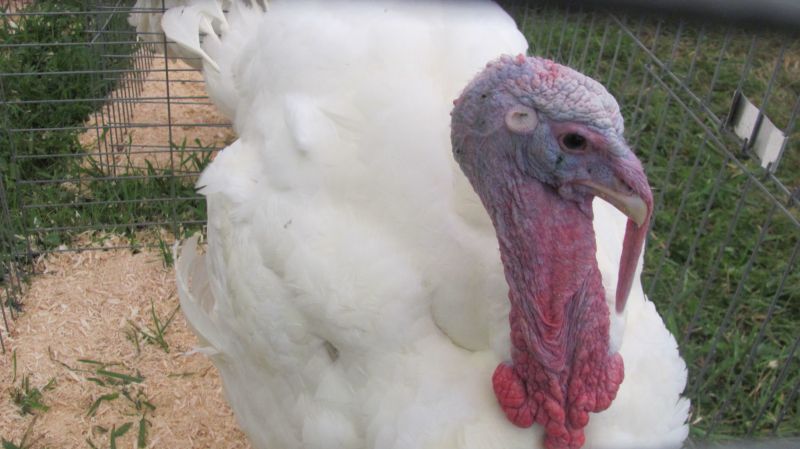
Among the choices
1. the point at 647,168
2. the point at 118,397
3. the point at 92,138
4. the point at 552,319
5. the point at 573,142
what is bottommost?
the point at 118,397

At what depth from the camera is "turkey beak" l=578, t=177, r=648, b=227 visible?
143 cm

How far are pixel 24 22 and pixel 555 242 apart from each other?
3440 millimetres

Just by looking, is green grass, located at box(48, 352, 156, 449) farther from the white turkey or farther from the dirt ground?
the white turkey

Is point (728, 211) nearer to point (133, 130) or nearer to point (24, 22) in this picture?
point (133, 130)

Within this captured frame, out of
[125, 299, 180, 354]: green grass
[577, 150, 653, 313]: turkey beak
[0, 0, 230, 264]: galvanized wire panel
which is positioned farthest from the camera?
[0, 0, 230, 264]: galvanized wire panel

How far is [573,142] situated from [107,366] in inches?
78.4

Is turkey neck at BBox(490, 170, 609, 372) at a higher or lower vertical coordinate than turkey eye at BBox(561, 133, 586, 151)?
lower

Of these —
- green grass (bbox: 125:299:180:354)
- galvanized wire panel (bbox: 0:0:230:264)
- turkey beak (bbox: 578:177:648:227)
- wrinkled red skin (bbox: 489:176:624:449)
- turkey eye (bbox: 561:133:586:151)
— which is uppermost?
turkey eye (bbox: 561:133:586:151)

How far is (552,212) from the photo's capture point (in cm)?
150

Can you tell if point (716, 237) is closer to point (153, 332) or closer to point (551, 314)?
point (551, 314)

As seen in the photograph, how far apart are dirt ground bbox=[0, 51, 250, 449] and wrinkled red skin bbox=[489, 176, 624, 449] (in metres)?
1.16

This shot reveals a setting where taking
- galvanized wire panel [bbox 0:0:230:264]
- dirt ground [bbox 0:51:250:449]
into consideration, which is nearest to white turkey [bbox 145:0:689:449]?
dirt ground [bbox 0:51:250:449]

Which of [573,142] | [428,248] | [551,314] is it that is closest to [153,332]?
[428,248]

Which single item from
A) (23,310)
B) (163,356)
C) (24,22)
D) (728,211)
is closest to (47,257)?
(23,310)
